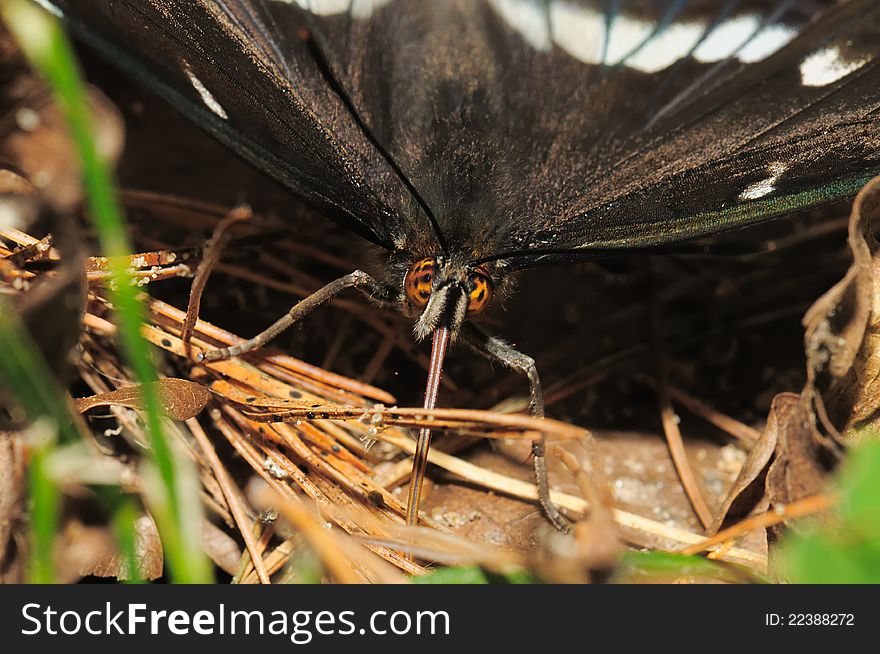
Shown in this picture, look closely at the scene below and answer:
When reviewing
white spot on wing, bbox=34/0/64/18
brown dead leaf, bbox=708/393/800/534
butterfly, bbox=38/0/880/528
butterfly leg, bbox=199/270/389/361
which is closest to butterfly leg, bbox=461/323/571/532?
butterfly, bbox=38/0/880/528

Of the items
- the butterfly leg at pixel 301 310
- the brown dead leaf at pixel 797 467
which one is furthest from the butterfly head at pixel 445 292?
the brown dead leaf at pixel 797 467

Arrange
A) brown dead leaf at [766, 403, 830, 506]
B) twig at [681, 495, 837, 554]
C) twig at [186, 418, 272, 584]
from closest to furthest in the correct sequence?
twig at [681, 495, 837, 554] < brown dead leaf at [766, 403, 830, 506] < twig at [186, 418, 272, 584]

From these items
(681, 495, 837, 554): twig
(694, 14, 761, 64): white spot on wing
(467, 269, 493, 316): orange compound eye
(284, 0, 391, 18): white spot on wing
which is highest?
(284, 0, 391, 18): white spot on wing

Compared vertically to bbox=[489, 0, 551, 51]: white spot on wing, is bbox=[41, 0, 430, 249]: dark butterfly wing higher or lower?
lower

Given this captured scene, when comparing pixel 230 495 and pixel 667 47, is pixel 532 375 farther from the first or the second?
pixel 667 47

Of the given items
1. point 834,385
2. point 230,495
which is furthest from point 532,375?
point 230,495

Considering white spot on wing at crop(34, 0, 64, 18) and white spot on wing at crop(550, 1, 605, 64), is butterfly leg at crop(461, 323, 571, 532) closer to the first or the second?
white spot on wing at crop(550, 1, 605, 64)

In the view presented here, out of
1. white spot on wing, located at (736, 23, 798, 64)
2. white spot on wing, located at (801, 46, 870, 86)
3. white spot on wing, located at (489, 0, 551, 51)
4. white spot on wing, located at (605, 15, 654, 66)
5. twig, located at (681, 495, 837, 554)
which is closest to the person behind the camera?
twig, located at (681, 495, 837, 554)

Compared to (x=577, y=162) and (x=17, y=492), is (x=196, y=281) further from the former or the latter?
(x=577, y=162)
